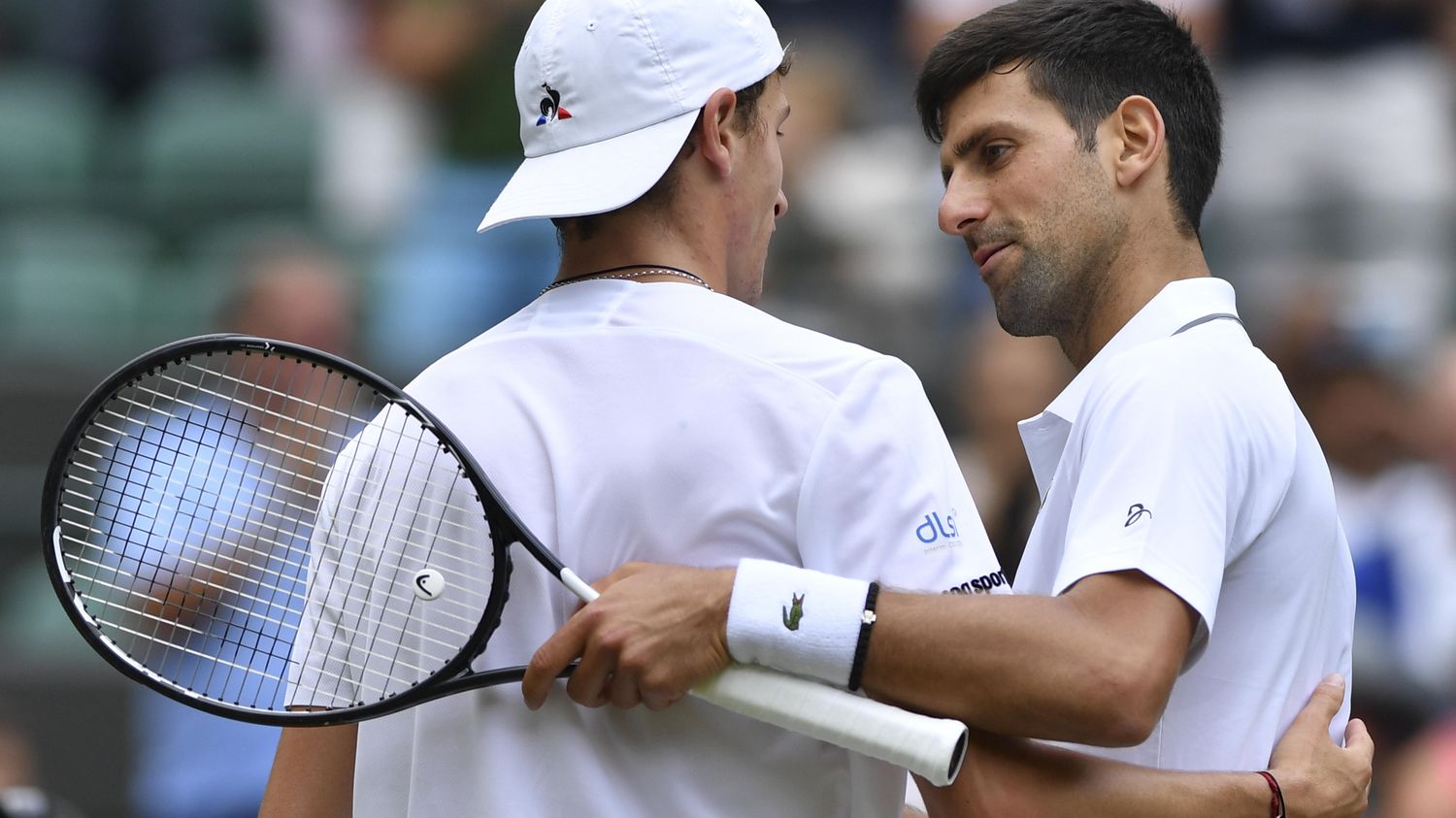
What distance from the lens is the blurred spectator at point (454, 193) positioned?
730 centimetres

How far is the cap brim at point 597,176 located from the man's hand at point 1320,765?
42.8 inches

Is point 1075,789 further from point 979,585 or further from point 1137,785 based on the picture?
point 979,585

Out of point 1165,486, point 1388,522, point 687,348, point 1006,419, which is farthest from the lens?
point 1388,522

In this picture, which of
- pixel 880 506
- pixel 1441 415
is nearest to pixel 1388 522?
pixel 1441 415

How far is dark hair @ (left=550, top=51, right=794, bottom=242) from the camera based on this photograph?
2568mm

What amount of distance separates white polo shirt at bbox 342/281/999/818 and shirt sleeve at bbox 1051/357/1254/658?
0.49 ft

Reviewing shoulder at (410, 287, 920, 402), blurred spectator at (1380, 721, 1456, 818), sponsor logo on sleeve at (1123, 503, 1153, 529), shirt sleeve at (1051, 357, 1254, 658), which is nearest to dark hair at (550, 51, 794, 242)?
shoulder at (410, 287, 920, 402)

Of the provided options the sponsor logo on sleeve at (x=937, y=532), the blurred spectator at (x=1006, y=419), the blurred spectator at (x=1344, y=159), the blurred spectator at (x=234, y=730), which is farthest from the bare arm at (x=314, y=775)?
the blurred spectator at (x=1344, y=159)

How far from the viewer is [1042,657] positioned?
2232 millimetres

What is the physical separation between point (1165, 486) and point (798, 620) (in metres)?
0.47

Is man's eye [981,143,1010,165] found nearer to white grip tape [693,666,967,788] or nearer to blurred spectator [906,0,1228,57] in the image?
white grip tape [693,666,967,788]

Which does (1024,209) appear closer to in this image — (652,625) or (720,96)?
(720,96)

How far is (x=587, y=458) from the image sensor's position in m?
2.42

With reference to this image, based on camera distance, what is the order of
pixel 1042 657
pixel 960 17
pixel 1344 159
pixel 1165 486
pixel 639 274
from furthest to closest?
pixel 1344 159 → pixel 960 17 → pixel 639 274 → pixel 1165 486 → pixel 1042 657
